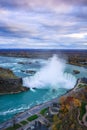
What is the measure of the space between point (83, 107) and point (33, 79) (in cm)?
3298

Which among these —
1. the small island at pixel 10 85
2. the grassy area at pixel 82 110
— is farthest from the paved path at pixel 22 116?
the small island at pixel 10 85

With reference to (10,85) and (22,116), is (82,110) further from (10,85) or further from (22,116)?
(10,85)

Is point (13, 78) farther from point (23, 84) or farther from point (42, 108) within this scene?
point (42, 108)

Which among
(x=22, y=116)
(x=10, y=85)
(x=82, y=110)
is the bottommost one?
(x=22, y=116)

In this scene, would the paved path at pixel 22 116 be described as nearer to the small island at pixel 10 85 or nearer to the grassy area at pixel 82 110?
the grassy area at pixel 82 110

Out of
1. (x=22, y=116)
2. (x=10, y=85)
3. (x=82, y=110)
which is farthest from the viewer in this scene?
(x=10, y=85)

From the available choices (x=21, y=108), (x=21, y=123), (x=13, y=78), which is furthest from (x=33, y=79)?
(x=21, y=123)

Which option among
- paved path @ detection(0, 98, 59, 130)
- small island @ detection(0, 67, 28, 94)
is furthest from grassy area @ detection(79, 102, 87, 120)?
small island @ detection(0, 67, 28, 94)

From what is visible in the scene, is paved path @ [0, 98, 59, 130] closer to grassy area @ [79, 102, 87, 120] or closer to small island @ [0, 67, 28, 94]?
grassy area @ [79, 102, 87, 120]

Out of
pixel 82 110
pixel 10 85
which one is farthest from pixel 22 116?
pixel 10 85

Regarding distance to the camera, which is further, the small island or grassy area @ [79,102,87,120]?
the small island

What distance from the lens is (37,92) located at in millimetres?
53625

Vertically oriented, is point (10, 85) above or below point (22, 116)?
above

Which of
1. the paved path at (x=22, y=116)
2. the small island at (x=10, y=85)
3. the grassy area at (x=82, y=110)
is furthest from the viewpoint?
the small island at (x=10, y=85)
